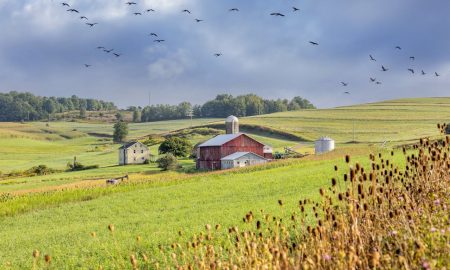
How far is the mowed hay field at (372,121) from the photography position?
101938mm

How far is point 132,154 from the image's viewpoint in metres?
88.4

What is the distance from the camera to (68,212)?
2589cm

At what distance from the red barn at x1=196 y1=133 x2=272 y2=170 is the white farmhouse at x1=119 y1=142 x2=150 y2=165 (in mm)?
17236

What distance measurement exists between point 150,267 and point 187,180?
2706cm

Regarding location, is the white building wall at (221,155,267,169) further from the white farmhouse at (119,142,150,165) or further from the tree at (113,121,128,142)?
the tree at (113,121,128,142)

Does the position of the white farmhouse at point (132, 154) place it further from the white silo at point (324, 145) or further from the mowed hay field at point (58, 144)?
the white silo at point (324, 145)

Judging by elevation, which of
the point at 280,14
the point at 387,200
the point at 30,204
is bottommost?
the point at 30,204

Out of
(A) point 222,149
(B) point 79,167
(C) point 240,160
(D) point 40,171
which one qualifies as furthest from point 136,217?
(B) point 79,167

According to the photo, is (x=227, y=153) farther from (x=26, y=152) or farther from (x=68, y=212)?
(x=26, y=152)

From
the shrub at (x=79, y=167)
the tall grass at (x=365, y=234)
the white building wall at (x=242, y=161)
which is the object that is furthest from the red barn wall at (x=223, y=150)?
the tall grass at (x=365, y=234)

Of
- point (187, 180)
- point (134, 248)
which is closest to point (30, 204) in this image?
point (187, 180)

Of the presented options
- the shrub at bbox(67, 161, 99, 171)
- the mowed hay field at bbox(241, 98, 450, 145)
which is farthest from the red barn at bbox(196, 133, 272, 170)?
the mowed hay field at bbox(241, 98, 450, 145)

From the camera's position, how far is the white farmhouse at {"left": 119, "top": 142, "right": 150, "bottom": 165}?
87.4 meters

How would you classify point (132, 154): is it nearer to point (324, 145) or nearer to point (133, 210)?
point (324, 145)
